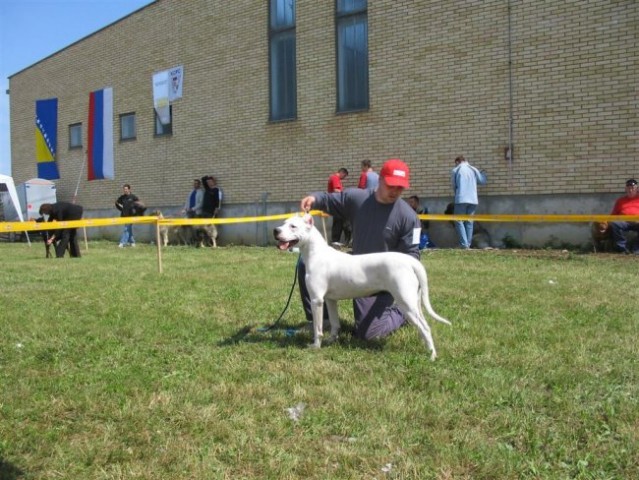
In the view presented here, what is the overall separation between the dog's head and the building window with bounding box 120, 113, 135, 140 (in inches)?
639

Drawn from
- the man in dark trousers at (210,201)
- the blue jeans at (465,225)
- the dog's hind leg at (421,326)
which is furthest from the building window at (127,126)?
the dog's hind leg at (421,326)

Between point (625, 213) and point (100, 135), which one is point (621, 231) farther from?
point (100, 135)

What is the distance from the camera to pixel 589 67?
11.3 metres

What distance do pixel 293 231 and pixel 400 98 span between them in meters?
9.44

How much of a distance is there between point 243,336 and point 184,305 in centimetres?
160

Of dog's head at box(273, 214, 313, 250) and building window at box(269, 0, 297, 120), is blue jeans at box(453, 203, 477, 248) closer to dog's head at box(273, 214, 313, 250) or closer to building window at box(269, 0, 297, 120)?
building window at box(269, 0, 297, 120)

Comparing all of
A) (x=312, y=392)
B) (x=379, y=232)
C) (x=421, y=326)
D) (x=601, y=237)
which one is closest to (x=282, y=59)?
(x=601, y=237)

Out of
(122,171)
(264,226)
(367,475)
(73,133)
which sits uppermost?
(73,133)

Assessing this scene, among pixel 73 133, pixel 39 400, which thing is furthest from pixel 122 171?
pixel 39 400

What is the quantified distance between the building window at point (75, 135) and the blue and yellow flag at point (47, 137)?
0.87 metres

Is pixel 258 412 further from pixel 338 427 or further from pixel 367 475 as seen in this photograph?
pixel 367 475

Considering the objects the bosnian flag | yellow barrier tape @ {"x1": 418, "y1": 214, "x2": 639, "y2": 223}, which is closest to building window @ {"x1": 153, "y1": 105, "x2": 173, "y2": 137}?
the bosnian flag

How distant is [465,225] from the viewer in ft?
40.8

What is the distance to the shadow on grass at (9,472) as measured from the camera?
280cm
